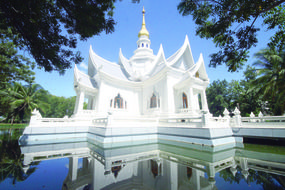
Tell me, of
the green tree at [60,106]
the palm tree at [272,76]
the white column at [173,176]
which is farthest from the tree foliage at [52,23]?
the green tree at [60,106]

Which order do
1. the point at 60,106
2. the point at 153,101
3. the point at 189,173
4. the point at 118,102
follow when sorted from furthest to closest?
the point at 60,106 < the point at 118,102 < the point at 153,101 < the point at 189,173

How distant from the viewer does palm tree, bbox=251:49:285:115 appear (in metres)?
10.8

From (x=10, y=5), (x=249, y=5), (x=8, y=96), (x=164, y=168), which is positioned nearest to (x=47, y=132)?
(x=10, y=5)

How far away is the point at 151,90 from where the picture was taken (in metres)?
13.5

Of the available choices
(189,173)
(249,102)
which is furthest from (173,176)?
(249,102)

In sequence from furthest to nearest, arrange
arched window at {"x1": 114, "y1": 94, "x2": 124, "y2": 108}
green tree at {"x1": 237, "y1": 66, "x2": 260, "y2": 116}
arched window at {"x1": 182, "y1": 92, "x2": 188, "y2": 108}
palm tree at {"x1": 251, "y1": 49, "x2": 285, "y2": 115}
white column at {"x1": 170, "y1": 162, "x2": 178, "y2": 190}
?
green tree at {"x1": 237, "y1": 66, "x2": 260, "y2": 116} → arched window at {"x1": 114, "y1": 94, "x2": 124, "y2": 108} → arched window at {"x1": 182, "y1": 92, "x2": 188, "y2": 108} → palm tree at {"x1": 251, "y1": 49, "x2": 285, "y2": 115} → white column at {"x1": 170, "y1": 162, "x2": 178, "y2": 190}

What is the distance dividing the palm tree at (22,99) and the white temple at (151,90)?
11.9 metres

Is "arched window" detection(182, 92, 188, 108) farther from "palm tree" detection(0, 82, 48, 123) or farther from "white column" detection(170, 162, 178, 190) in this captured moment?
"palm tree" detection(0, 82, 48, 123)

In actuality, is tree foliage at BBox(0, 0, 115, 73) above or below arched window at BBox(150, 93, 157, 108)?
above

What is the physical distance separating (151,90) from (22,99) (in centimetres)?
1940

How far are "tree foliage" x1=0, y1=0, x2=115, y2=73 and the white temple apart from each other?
291 inches

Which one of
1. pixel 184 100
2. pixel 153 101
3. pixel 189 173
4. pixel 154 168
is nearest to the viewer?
pixel 189 173

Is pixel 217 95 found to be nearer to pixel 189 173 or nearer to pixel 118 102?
pixel 118 102

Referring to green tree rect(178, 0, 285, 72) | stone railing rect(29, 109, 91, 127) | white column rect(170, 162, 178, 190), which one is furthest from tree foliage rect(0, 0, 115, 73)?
stone railing rect(29, 109, 91, 127)
